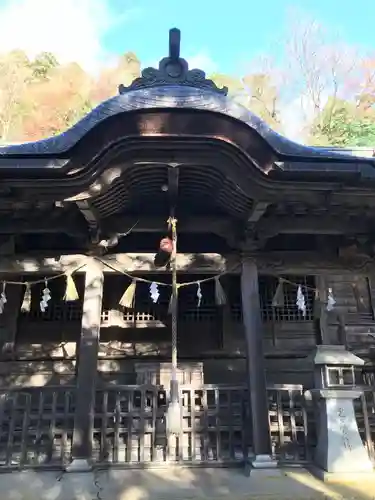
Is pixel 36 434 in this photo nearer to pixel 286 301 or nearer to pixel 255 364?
pixel 255 364

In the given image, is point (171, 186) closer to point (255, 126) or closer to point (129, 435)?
point (255, 126)

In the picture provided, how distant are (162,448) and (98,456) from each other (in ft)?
3.26

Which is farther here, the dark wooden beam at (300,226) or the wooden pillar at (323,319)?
the wooden pillar at (323,319)

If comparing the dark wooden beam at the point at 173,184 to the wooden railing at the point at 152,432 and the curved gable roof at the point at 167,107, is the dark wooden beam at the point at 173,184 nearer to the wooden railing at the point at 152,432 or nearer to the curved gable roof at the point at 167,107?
the curved gable roof at the point at 167,107

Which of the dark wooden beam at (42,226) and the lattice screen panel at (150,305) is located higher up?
the dark wooden beam at (42,226)

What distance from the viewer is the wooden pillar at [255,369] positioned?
6.01m

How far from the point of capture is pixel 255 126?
604 cm

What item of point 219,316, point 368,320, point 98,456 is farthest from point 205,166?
point 368,320

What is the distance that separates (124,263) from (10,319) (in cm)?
443

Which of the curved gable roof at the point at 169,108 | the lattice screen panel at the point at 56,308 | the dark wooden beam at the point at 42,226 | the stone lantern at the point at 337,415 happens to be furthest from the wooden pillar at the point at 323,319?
the lattice screen panel at the point at 56,308

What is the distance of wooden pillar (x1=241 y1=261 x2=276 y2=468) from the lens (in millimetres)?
6008

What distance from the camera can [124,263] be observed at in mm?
6992

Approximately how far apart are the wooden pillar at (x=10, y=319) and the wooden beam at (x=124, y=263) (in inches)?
123

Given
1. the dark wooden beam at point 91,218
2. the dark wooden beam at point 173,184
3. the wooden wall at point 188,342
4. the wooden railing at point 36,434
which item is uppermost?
the dark wooden beam at point 173,184
